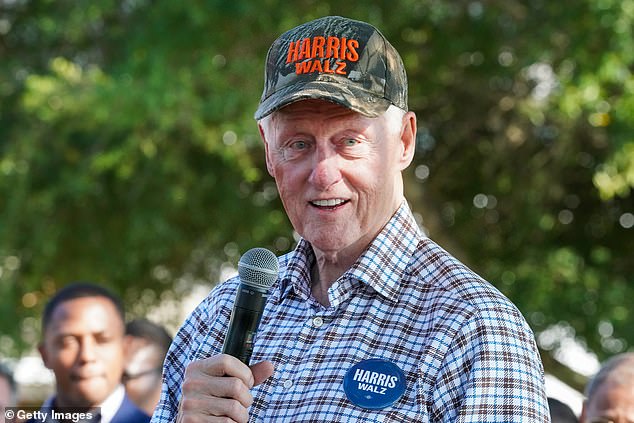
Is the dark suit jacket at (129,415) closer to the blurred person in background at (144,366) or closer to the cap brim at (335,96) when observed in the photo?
the blurred person in background at (144,366)

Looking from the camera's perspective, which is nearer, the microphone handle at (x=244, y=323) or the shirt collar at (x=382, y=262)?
the microphone handle at (x=244, y=323)

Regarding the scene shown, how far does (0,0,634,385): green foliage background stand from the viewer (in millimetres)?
8812

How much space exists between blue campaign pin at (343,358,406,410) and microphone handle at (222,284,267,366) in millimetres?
228

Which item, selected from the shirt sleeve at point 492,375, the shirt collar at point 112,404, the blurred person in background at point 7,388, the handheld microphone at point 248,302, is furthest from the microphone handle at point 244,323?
the blurred person in background at point 7,388

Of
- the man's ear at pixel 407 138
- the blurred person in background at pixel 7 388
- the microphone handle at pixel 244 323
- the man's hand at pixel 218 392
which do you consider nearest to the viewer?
the man's hand at pixel 218 392

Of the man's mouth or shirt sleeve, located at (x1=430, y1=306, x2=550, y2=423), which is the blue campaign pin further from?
the man's mouth

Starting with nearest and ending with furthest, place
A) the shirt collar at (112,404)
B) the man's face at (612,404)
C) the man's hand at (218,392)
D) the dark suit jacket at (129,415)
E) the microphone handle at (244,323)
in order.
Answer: the man's hand at (218,392), the microphone handle at (244,323), the man's face at (612,404), the dark suit jacket at (129,415), the shirt collar at (112,404)

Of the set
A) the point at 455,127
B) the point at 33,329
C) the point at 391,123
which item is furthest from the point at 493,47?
the point at 391,123

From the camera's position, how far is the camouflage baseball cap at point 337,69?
2.57m

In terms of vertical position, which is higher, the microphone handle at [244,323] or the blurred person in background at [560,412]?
the blurred person in background at [560,412]

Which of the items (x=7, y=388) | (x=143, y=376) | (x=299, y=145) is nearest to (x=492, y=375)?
(x=299, y=145)

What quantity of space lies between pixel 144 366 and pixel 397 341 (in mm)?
4187

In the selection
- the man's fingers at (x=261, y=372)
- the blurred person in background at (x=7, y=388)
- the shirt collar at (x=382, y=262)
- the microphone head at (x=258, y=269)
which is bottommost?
the man's fingers at (x=261, y=372)

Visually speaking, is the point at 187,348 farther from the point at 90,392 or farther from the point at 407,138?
the point at 90,392
